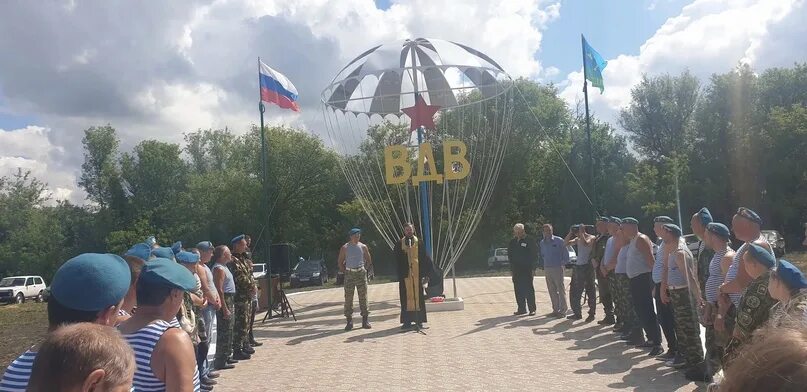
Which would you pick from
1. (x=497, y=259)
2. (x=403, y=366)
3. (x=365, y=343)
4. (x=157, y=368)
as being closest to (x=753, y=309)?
(x=157, y=368)

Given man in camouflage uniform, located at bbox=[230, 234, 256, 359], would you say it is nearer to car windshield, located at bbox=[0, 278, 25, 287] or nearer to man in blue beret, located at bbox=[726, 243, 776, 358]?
man in blue beret, located at bbox=[726, 243, 776, 358]

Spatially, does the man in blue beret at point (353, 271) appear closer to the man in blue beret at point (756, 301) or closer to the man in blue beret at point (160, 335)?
the man in blue beret at point (756, 301)

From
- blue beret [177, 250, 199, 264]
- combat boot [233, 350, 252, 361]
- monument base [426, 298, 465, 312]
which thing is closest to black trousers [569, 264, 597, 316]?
monument base [426, 298, 465, 312]

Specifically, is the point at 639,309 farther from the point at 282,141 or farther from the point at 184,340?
the point at 282,141

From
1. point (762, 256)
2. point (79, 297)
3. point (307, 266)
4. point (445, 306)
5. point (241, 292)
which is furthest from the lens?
point (307, 266)

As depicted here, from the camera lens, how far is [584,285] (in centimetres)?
1041

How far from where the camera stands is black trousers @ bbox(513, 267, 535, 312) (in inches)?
442

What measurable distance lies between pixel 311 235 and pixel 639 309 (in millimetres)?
33862

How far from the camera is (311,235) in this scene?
40094 millimetres

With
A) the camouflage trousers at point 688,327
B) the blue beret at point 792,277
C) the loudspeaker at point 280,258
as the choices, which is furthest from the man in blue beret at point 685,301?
the loudspeaker at point 280,258

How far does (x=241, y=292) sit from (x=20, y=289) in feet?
90.3

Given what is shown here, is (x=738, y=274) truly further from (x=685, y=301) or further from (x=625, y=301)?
(x=625, y=301)

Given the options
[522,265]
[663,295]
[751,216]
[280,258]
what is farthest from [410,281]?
[751,216]

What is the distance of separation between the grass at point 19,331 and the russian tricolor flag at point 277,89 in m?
6.26
